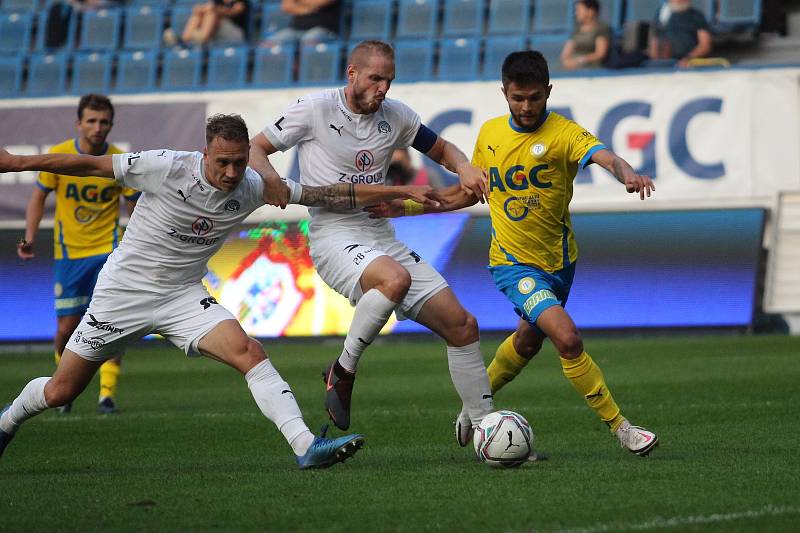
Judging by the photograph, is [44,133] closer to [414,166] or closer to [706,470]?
[414,166]

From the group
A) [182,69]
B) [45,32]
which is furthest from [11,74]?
[182,69]

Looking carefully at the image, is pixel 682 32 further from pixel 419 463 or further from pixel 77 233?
pixel 419 463

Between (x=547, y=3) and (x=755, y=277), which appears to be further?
(x=547, y=3)


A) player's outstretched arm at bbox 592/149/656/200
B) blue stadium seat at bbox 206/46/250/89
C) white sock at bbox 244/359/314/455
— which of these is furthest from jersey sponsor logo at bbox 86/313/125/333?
blue stadium seat at bbox 206/46/250/89

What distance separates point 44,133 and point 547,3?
7532 millimetres

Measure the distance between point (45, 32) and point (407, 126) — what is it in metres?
15.1

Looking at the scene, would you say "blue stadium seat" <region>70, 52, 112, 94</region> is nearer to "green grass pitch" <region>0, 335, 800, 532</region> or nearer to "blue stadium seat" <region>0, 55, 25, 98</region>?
"blue stadium seat" <region>0, 55, 25, 98</region>

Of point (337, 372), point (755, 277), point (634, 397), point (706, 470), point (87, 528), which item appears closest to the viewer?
point (87, 528)

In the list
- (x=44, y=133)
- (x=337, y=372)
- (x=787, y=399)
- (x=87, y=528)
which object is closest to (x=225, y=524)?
(x=87, y=528)

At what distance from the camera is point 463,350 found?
7203 mm

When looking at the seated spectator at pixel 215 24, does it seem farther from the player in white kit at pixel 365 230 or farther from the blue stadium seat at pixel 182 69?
the player in white kit at pixel 365 230

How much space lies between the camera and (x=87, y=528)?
507cm

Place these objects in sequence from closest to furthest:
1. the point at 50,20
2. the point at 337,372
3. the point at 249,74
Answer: the point at 337,372 → the point at 249,74 → the point at 50,20

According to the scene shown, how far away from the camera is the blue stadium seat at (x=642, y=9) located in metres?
18.2
